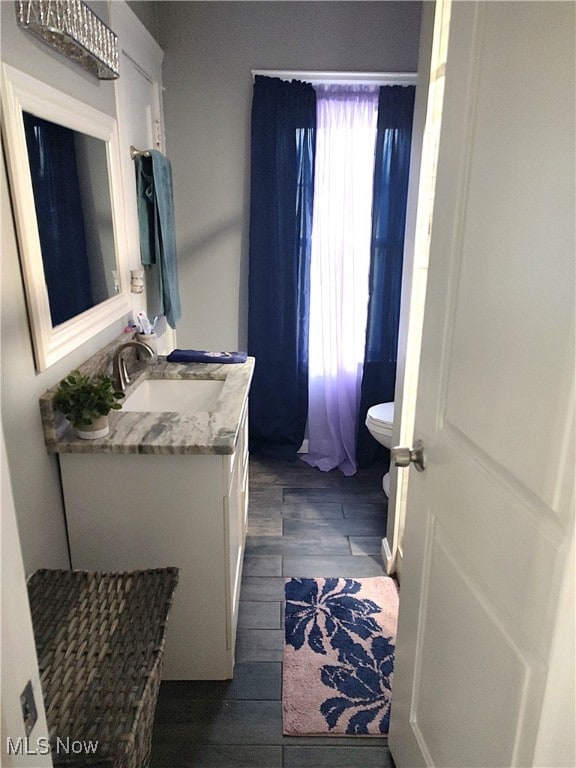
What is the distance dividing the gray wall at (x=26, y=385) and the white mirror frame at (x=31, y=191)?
2 centimetres

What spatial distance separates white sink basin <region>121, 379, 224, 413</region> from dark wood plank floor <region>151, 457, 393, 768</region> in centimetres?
80

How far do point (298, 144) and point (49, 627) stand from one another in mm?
2652

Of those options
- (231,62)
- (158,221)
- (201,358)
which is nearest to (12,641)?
(201,358)

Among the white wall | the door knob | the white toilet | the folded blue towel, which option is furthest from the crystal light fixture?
the white toilet

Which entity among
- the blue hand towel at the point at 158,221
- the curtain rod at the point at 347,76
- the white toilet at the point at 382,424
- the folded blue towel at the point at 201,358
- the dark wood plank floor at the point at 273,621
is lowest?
the dark wood plank floor at the point at 273,621

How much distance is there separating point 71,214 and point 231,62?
182cm

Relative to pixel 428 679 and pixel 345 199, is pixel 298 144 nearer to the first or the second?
pixel 345 199

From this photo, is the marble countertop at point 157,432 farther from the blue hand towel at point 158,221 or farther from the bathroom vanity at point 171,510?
the blue hand towel at point 158,221

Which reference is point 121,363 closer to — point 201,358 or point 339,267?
point 201,358

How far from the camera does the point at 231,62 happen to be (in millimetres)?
2869

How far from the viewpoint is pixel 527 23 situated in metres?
0.77

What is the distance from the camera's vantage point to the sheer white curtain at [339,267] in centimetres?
292

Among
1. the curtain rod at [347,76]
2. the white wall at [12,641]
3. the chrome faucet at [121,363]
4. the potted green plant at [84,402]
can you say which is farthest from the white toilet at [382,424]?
the white wall at [12,641]

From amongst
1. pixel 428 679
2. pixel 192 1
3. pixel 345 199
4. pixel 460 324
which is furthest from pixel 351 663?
pixel 192 1
